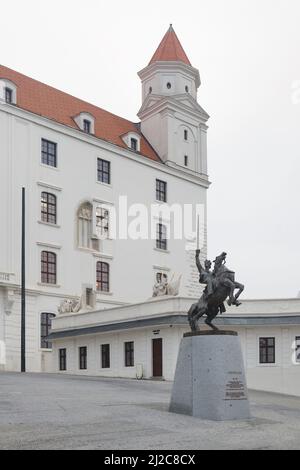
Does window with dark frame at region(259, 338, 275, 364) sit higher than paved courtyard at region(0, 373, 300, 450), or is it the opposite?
paved courtyard at region(0, 373, 300, 450)

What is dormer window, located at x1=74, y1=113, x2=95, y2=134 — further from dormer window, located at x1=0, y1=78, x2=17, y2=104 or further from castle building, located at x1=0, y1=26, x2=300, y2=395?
dormer window, located at x1=0, y1=78, x2=17, y2=104

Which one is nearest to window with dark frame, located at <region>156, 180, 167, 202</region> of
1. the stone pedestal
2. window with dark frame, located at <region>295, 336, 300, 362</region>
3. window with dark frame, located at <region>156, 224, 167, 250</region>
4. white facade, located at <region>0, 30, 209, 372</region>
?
white facade, located at <region>0, 30, 209, 372</region>

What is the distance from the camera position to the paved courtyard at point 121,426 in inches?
437

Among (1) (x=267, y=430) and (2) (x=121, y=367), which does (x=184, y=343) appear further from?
(2) (x=121, y=367)

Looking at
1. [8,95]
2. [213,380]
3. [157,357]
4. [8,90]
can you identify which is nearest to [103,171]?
[8,95]

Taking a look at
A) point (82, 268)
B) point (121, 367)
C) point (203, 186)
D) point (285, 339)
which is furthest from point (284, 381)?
point (203, 186)

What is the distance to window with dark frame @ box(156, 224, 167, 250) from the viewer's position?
55.3 metres

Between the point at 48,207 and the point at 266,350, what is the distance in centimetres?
1924

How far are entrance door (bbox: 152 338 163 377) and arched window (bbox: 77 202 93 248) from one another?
14.8m

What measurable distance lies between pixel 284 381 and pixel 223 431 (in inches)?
932

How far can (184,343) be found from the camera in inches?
624

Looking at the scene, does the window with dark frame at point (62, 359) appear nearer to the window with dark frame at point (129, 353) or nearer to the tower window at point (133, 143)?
the window with dark frame at point (129, 353)
